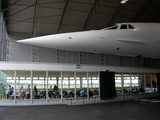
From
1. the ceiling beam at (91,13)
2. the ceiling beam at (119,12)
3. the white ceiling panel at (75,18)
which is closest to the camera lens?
the ceiling beam at (91,13)

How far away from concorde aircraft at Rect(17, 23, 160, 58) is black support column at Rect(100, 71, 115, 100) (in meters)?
4.85

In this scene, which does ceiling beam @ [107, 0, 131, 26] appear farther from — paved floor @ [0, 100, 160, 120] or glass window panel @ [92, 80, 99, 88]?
paved floor @ [0, 100, 160, 120]

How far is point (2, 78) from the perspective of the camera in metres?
11.1

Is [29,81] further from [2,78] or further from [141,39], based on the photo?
[141,39]

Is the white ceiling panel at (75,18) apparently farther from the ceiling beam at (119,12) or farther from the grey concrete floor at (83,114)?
the grey concrete floor at (83,114)

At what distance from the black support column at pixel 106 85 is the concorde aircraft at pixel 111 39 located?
4.85 m

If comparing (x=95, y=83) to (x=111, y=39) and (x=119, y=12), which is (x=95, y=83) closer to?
(x=111, y=39)

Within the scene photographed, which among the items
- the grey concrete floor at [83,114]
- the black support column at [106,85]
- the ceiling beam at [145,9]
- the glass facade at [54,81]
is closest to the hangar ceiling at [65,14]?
the ceiling beam at [145,9]

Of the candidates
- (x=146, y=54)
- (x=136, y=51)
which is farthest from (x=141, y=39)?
(x=146, y=54)

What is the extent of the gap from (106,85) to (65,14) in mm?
7626

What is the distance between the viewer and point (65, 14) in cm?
1534

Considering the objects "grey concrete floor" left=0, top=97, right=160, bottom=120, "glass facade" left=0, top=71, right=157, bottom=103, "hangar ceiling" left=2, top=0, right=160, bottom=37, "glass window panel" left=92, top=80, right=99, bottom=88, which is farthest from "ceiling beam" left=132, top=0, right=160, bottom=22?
"grey concrete floor" left=0, top=97, right=160, bottom=120

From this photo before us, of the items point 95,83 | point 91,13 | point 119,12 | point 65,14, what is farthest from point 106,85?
point 119,12

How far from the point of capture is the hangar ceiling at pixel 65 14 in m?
14.2
